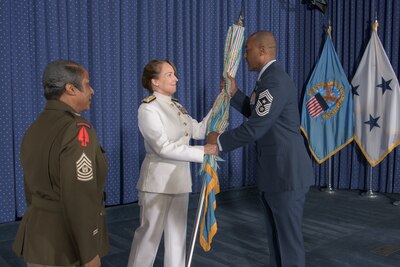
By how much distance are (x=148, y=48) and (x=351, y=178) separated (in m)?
3.06

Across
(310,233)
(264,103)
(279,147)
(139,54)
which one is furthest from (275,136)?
(139,54)

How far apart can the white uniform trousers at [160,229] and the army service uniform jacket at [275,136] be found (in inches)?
16.9

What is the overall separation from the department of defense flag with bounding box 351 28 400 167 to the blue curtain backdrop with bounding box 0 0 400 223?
0.20 meters

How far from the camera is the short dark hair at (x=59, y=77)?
4.19 feet

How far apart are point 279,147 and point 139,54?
2.38 metres

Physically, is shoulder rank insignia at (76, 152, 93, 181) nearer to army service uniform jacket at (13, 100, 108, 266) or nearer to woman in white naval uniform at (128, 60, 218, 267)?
army service uniform jacket at (13, 100, 108, 266)

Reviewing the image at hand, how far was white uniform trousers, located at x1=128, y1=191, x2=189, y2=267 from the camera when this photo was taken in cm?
211

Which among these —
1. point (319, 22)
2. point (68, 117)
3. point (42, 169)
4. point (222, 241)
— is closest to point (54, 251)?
point (42, 169)

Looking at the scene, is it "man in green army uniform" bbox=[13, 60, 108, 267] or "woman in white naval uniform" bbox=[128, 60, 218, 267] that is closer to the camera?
"man in green army uniform" bbox=[13, 60, 108, 267]

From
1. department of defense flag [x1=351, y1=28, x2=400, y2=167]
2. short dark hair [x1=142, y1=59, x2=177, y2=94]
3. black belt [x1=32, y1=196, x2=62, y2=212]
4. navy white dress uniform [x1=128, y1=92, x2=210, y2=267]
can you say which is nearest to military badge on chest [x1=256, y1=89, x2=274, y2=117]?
navy white dress uniform [x1=128, y1=92, x2=210, y2=267]

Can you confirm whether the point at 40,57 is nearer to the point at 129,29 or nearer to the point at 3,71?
the point at 3,71

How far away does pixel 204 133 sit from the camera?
2455mm

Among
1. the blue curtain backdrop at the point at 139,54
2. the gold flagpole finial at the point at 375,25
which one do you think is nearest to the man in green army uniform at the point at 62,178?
the blue curtain backdrop at the point at 139,54

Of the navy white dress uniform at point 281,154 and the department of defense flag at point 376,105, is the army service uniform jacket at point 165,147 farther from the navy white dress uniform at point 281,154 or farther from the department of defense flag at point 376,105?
the department of defense flag at point 376,105
